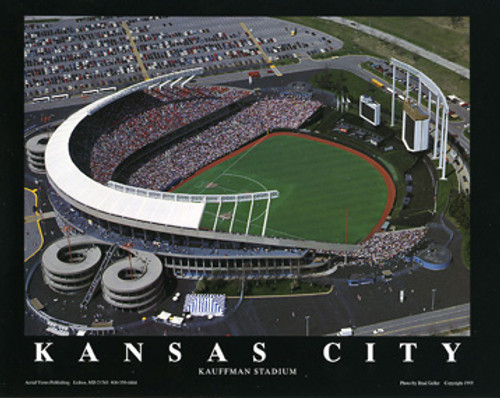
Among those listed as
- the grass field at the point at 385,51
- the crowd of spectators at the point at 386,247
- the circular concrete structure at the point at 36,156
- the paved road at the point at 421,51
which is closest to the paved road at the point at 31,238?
the circular concrete structure at the point at 36,156

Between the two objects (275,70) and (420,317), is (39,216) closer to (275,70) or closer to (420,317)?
(420,317)

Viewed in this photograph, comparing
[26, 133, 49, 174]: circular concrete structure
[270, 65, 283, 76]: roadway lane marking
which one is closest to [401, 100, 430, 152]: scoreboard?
[270, 65, 283, 76]: roadway lane marking

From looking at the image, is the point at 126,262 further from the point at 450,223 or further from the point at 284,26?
the point at 284,26

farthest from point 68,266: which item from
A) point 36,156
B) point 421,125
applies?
point 421,125

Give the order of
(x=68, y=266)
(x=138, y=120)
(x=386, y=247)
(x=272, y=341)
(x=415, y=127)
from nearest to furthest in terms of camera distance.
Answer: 1. (x=272, y=341)
2. (x=68, y=266)
3. (x=386, y=247)
4. (x=415, y=127)
5. (x=138, y=120)

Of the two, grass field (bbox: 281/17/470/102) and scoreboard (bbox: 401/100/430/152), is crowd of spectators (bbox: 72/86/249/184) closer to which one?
grass field (bbox: 281/17/470/102)

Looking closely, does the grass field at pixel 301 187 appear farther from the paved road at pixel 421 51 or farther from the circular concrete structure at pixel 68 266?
the paved road at pixel 421 51
